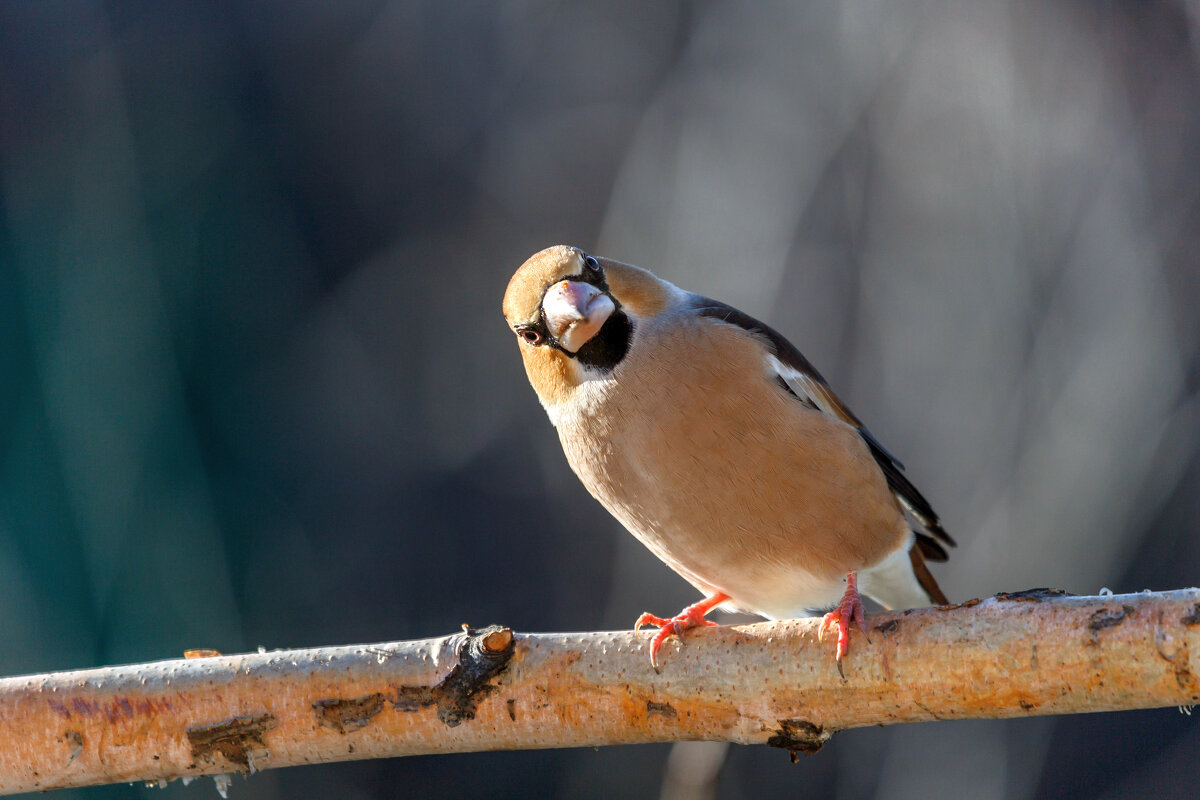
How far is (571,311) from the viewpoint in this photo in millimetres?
1939

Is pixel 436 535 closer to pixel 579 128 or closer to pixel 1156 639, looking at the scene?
pixel 579 128

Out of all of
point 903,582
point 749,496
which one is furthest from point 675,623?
point 903,582

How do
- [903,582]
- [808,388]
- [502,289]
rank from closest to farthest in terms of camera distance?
[808,388] → [903,582] → [502,289]

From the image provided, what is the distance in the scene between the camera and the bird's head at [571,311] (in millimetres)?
1971

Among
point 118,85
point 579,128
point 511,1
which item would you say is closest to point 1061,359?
point 579,128

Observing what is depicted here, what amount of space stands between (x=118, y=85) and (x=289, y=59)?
792 millimetres

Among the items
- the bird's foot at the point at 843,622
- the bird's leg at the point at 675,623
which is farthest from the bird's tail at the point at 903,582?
the bird's foot at the point at 843,622

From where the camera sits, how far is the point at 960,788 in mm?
3957

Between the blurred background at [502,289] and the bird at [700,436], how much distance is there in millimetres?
A: 1878

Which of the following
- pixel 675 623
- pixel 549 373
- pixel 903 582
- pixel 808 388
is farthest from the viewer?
pixel 903 582

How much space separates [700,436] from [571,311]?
1.12 ft

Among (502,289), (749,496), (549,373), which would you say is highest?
(502,289)

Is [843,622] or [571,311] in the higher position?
[571,311]

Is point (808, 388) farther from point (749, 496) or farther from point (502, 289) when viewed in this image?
point (502, 289)
